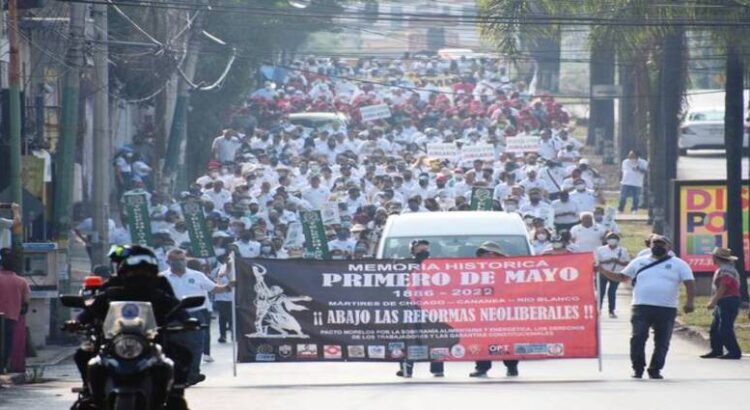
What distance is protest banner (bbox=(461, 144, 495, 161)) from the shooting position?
141 feet

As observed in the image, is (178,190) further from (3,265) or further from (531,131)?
(3,265)

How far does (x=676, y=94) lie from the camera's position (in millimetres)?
36094

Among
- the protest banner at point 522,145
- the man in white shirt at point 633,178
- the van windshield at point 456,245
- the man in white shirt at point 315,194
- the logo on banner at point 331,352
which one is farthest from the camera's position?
the protest banner at point 522,145

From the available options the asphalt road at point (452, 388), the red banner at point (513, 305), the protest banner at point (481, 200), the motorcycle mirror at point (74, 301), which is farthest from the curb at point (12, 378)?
the protest banner at point (481, 200)

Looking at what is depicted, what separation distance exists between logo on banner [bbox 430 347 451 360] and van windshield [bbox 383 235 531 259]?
1.58 m

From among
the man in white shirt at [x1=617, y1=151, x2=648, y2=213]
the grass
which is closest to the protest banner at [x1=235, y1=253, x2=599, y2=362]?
the grass

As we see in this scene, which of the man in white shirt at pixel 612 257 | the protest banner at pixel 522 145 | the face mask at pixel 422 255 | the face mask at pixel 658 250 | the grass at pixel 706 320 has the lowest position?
the grass at pixel 706 320

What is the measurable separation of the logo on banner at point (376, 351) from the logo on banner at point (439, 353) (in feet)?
1.72

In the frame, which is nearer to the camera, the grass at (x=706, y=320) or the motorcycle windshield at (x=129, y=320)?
the motorcycle windshield at (x=129, y=320)

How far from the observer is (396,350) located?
20391 mm

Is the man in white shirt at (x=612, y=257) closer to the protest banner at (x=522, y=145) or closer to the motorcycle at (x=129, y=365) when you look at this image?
the protest banner at (x=522, y=145)

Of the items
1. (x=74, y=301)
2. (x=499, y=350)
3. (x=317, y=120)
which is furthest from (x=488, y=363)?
(x=317, y=120)

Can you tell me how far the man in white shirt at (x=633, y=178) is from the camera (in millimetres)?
44375

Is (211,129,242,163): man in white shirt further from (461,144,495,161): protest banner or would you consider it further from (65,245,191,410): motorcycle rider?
(65,245,191,410): motorcycle rider
